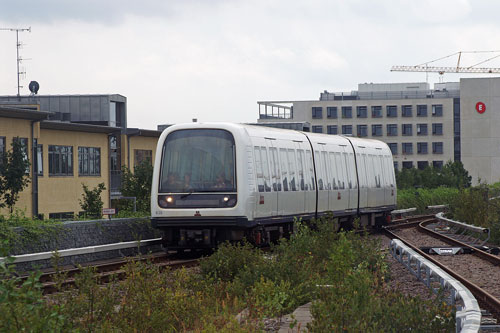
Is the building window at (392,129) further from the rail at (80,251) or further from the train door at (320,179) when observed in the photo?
the rail at (80,251)

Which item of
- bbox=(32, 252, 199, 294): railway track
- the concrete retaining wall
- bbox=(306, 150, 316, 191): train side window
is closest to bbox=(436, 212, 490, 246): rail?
bbox=(306, 150, 316, 191): train side window

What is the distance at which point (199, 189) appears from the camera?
19859 millimetres

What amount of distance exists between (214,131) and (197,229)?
84.9 inches

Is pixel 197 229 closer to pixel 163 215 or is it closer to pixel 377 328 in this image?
pixel 163 215

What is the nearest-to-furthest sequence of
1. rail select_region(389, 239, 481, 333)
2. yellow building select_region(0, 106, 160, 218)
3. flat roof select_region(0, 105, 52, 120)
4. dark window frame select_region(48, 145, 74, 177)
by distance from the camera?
rail select_region(389, 239, 481, 333), flat roof select_region(0, 105, 52, 120), yellow building select_region(0, 106, 160, 218), dark window frame select_region(48, 145, 74, 177)

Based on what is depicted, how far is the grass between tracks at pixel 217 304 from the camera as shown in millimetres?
6910

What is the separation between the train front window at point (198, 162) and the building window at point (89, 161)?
3517 cm

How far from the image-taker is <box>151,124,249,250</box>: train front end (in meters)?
19.7

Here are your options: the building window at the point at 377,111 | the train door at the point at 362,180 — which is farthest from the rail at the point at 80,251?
the building window at the point at 377,111

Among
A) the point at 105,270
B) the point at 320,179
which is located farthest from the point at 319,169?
the point at 105,270

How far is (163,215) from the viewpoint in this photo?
65.7 ft

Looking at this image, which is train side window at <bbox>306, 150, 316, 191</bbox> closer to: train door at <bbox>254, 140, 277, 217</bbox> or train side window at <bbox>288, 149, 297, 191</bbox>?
train side window at <bbox>288, 149, 297, 191</bbox>

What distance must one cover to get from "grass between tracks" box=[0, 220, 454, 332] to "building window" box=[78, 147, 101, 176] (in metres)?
42.5

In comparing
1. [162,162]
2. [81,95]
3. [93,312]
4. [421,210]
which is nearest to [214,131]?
[162,162]
